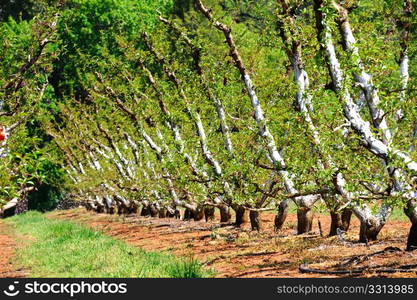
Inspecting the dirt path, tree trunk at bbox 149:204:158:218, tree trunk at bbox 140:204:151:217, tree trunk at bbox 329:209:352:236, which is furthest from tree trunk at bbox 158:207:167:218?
tree trunk at bbox 329:209:352:236

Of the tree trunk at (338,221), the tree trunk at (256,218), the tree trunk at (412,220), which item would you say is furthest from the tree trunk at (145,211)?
the tree trunk at (412,220)

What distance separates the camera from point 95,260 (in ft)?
52.3

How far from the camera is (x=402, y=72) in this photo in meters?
17.4

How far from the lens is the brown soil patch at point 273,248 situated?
500 inches

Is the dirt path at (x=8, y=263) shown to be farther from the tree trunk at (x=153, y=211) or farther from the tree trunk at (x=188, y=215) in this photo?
the tree trunk at (x=153, y=211)

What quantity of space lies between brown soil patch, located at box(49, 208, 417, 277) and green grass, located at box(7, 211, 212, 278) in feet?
3.53

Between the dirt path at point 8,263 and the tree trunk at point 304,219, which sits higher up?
the tree trunk at point 304,219

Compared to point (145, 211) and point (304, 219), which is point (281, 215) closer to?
point (304, 219)

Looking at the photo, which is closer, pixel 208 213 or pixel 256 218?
pixel 256 218

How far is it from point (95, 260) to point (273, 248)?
4.73 meters

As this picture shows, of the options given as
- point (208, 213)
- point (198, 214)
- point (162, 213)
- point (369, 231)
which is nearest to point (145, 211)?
point (162, 213)

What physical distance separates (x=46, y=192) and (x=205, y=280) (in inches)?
2034

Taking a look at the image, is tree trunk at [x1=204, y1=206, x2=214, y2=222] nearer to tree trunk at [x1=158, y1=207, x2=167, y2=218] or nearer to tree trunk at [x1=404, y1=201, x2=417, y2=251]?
tree trunk at [x1=158, y1=207, x2=167, y2=218]

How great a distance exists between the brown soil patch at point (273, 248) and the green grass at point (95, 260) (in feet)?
3.53
